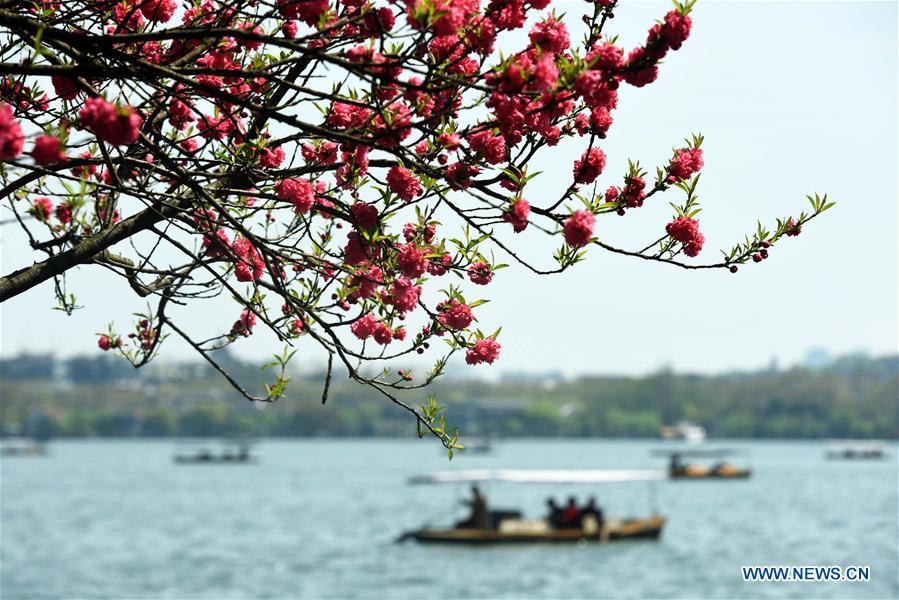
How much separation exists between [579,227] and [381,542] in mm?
51091

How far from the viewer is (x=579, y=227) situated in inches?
212

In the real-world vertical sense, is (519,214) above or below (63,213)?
below

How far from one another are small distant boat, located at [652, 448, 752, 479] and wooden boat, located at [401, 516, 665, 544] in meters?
30.5

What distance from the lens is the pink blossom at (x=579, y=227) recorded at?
5.38 m

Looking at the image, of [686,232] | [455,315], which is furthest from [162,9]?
[686,232]

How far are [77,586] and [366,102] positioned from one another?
39832mm

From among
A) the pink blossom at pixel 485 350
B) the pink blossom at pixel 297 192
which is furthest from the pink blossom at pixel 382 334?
the pink blossom at pixel 297 192

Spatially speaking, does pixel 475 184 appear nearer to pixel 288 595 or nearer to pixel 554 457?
pixel 288 595

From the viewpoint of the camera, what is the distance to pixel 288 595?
39.5 meters

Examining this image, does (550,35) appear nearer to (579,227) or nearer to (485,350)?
(579,227)

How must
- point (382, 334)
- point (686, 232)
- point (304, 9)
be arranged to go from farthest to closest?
point (382, 334)
point (686, 232)
point (304, 9)

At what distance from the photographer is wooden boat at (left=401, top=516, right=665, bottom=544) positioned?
143 feet

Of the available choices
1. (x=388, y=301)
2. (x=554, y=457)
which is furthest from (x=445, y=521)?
(x=554, y=457)

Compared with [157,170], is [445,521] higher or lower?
lower
